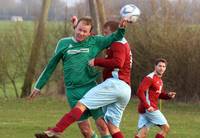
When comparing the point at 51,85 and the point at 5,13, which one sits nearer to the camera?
the point at 51,85

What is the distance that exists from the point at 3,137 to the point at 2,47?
1656 centimetres

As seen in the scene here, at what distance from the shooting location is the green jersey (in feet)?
34.0

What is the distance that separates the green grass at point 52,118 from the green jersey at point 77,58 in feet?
13.2

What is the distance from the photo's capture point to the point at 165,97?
1246 cm

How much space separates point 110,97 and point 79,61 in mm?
710

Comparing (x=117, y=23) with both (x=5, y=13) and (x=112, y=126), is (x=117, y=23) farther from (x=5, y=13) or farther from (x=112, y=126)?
(x=5, y=13)

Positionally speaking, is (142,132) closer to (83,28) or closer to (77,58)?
(77,58)

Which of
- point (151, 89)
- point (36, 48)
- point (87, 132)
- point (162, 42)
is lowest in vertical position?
point (36, 48)

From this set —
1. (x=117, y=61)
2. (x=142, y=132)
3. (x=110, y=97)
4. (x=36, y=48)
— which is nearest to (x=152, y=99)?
(x=142, y=132)

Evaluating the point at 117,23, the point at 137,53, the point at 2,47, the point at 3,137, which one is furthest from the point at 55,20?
the point at 117,23

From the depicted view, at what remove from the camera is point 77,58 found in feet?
34.0

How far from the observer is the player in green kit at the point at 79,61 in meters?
10.4

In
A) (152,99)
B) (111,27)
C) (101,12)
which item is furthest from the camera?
(101,12)

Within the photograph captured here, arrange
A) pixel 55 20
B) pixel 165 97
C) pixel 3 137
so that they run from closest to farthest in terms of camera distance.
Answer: pixel 165 97 → pixel 3 137 → pixel 55 20
